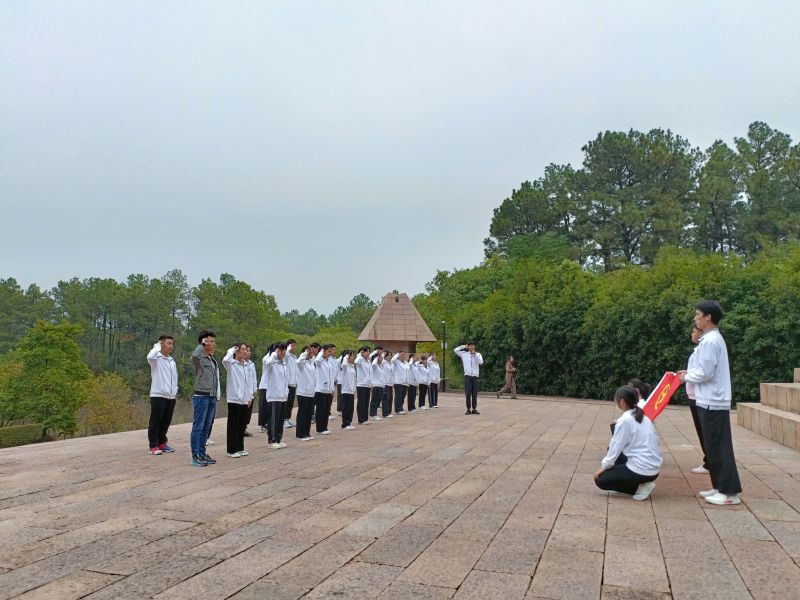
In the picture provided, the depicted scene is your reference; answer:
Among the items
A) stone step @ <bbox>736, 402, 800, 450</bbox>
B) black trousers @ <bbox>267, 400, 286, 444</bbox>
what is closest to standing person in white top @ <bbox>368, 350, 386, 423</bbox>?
black trousers @ <bbox>267, 400, 286, 444</bbox>

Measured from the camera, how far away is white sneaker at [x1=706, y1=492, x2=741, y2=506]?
5.53 m

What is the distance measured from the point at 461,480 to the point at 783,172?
40.2m

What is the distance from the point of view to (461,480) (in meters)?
6.62

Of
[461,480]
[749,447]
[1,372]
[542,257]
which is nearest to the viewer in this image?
[461,480]

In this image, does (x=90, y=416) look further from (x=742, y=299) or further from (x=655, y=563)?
(x=655, y=563)

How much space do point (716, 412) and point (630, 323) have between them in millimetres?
17314

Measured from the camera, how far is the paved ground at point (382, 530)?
3535 mm

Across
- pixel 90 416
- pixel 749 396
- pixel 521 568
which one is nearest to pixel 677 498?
pixel 521 568

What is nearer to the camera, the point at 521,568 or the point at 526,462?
the point at 521,568

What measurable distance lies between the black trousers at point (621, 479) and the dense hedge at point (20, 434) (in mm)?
33315

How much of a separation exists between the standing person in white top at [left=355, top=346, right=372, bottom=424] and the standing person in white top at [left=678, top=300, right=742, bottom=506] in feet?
27.2

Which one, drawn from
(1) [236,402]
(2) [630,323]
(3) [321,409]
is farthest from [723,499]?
(2) [630,323]

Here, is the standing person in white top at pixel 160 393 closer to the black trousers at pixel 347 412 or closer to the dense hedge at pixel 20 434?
the black trousers at pixel 347 412

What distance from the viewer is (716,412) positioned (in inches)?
221
